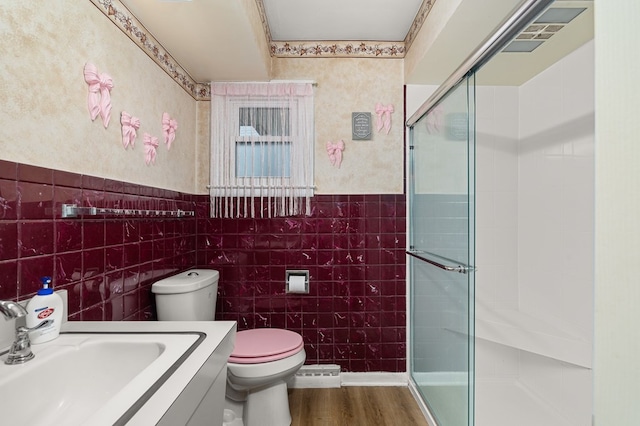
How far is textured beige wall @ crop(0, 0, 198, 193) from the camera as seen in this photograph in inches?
36.2

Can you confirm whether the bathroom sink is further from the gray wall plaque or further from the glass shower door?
the gray wall plaque

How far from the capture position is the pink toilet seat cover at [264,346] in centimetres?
161

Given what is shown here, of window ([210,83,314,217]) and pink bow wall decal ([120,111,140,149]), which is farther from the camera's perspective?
window ([210,83,314,217])

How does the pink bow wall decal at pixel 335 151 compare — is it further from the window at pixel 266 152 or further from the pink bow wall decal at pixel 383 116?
the pink bow wall decal at pixel 383 116

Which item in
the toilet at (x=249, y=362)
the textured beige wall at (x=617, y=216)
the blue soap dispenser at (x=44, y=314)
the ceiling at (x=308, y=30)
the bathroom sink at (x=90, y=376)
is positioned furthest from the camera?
the toilet at (x=249, y=362)

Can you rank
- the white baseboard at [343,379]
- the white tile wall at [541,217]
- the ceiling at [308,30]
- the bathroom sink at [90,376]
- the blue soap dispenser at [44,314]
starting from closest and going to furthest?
the bathroom sink at [90,376] → the blue soap dispenser at [44,314] → the ceiling at [308,30] → the white tile wall at [541,217] → the white baseboard at [343,379]

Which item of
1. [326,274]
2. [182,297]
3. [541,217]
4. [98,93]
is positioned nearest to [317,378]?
[326,274]

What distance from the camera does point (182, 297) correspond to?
172cm

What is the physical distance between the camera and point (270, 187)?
2.24 metres

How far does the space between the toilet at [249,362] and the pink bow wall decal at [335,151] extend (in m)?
1.16

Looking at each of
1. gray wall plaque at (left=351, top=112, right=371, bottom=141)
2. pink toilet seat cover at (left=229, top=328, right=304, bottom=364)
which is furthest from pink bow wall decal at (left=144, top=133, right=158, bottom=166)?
gray wall plaque at (left=351, top=112, right=371, bottom=141)

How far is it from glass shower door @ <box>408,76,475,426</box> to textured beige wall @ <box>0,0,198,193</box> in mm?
1503

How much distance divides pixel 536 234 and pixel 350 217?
48.6 inches

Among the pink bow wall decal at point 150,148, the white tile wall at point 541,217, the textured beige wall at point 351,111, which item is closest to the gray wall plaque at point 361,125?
the textured beige wall at point 351,111
